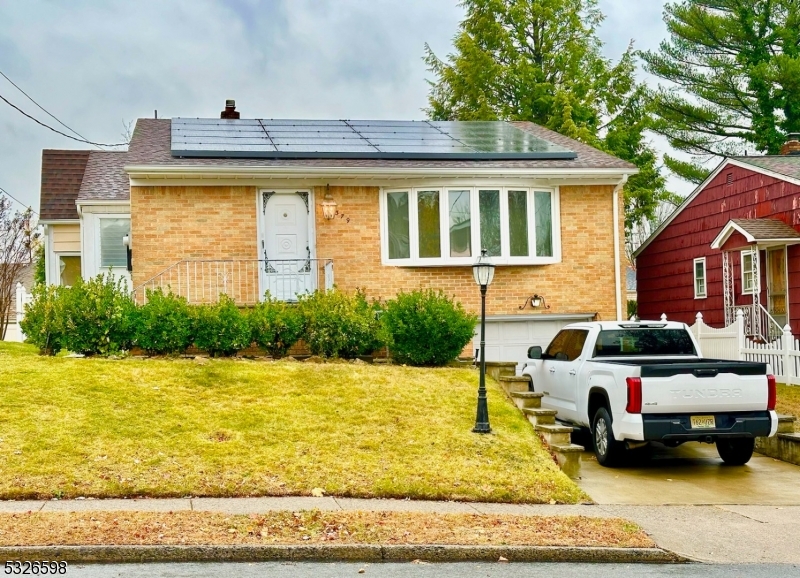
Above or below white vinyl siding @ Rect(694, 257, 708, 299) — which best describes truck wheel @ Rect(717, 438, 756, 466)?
below

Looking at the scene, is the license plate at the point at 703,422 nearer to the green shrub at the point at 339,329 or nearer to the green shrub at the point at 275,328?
the green shrub at the point at 339,329

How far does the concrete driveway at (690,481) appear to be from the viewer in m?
10.6

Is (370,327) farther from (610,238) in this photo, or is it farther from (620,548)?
(620,548)

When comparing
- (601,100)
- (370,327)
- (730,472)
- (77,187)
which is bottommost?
(730,472)

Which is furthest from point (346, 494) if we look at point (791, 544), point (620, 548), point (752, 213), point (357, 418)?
point (752, 213)

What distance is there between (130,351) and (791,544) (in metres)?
10.4

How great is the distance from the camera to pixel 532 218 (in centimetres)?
1862

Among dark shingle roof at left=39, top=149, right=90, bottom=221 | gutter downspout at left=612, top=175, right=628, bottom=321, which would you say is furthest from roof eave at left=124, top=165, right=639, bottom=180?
dark shingle roof at left=39, top=149, right=90, bottom=221

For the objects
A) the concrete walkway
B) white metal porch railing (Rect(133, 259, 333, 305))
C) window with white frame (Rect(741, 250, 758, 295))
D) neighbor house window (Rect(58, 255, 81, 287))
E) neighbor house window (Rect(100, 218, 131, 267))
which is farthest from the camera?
neighbor house window (Rect(58, 255, 81, 287))

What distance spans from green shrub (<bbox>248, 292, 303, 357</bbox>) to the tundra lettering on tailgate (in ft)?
20.8

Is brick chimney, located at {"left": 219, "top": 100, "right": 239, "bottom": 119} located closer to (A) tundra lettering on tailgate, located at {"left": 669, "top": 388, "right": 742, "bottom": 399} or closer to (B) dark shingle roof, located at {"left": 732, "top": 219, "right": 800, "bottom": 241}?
(B) dark shingle roof, located at {"left": 732, "top": 219, "right": 800, "bottom": 241}

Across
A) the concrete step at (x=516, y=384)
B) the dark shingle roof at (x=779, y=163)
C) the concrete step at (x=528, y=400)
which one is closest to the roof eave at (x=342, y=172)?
the dark shingle roof at (x=779, y=163)

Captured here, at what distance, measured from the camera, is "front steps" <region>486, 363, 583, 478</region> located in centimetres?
1173

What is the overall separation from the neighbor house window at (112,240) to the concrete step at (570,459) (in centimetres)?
1230
